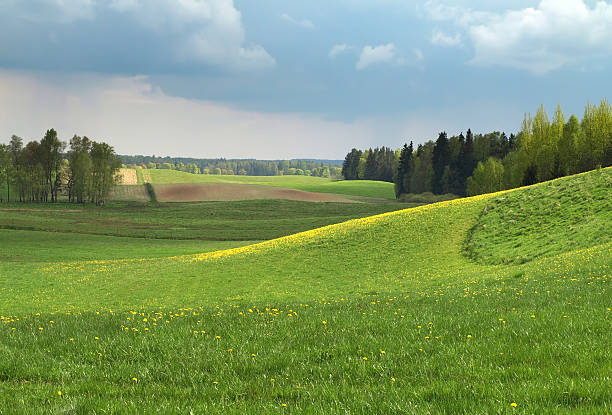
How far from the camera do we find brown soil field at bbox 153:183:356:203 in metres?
145

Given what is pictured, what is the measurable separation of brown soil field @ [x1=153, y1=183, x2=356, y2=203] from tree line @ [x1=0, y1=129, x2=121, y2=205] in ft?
62.9

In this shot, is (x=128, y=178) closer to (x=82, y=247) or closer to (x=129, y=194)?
(x=129, y=194)

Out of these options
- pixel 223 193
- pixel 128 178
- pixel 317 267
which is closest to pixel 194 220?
pixel 223 193

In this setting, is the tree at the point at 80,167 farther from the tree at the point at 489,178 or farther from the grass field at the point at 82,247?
the tree at the point at 489,178

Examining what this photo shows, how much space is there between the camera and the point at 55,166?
134875 millimetres

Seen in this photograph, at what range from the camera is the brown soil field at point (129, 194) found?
468 feet

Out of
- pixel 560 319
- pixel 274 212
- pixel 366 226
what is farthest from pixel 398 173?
pixel 560 319

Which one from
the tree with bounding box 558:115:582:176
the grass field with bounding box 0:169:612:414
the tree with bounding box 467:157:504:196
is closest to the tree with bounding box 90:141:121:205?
the tree with bounding box 467:157:504:196

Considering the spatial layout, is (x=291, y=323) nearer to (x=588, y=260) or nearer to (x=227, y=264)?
(x=588, y=260)

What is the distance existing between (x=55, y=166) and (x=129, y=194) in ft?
79.6

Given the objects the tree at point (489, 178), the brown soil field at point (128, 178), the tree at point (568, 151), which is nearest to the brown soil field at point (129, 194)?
the brown soil field at point (128, 178)

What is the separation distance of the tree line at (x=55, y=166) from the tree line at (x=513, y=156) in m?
99.5

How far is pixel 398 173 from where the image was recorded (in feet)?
532

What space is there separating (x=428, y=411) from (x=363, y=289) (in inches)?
891
